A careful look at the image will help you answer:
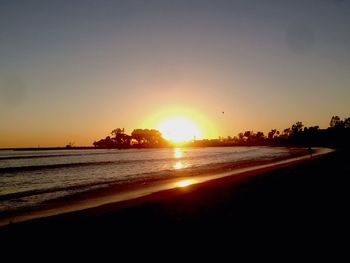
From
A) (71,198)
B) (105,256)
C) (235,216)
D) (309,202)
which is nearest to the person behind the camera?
(105,256)

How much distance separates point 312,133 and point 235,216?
179818mm

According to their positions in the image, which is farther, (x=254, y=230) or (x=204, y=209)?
(x=204, y=209)

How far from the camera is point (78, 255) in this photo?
295 inches

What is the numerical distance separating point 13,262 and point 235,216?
6.50m

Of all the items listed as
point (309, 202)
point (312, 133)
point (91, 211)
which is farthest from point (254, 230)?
point (312, 133)

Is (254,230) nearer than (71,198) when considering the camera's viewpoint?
Yes

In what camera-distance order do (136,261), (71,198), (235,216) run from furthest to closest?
(71,198)
(235,216)
(136,261)

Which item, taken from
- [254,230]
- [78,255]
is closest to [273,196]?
[254,230]

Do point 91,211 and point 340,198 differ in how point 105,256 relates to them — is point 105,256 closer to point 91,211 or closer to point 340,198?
point 91,211

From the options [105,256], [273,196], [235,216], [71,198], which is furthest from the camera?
[71,198]

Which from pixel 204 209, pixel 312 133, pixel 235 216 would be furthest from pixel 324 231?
pixel 312 133

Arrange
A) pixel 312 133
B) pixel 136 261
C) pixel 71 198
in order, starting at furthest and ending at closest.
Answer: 1. pixel 312 133
2. pixel 71 198
3. pixel 136 261

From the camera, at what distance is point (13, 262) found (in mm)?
7344

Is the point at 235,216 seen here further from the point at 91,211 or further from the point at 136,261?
the point at 91,211
